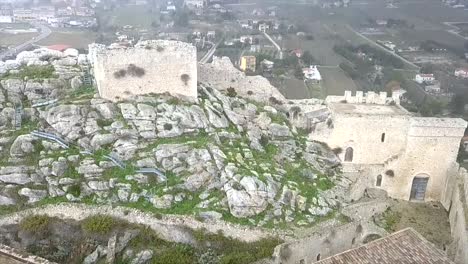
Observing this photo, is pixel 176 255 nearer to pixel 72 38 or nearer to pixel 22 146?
pixel 22 146

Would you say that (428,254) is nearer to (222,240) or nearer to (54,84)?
(222,240)

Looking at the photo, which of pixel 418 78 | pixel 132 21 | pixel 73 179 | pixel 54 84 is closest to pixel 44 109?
pixel 54 84

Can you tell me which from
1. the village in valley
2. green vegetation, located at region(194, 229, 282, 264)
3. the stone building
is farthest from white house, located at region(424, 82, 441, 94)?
green vegetation, located at region(194, 229, 282, 264)

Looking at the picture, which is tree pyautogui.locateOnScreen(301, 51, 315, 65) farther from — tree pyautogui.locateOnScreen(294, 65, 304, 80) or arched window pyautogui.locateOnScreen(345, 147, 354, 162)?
arched window pyautogui.locateOnScreen(345, 147, 354, 162)

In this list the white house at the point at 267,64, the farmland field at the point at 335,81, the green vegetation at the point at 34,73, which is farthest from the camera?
the white house at the point at 267,64

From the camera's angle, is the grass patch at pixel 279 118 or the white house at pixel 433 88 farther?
the white house at pixel 433 88

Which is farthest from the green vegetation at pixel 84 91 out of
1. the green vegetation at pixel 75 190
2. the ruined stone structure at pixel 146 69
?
the green vegetation at pixel 75 190

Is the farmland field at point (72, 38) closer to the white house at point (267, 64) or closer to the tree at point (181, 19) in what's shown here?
the tree at point (181, 19)

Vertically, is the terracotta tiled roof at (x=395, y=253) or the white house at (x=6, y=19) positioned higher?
the white house at (x=6, y=19)
